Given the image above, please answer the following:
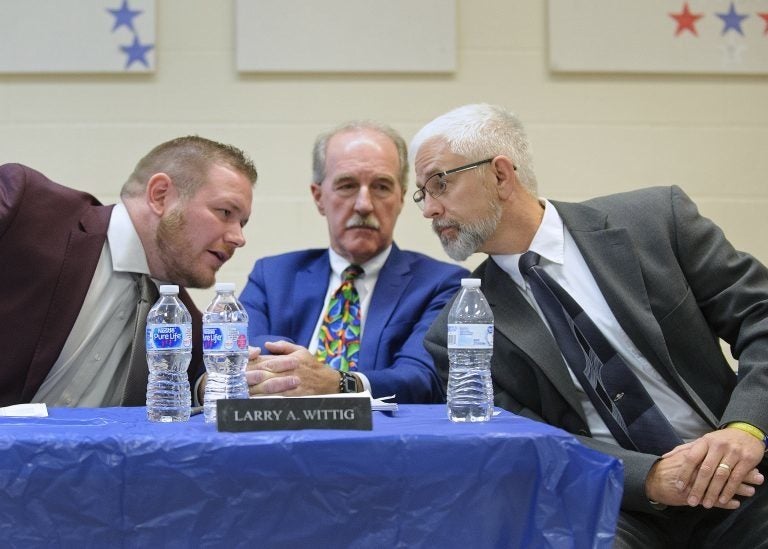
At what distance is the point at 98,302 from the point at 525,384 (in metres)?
1.20

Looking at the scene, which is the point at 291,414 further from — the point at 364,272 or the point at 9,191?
the point at 364,272

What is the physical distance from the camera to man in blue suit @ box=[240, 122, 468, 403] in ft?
9.97

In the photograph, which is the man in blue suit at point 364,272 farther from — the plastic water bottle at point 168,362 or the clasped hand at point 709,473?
the clasped hand at point 709,473

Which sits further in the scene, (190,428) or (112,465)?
(190,428)

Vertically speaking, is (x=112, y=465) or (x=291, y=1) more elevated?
(x=291, y=1)

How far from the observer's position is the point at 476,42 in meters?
3.90

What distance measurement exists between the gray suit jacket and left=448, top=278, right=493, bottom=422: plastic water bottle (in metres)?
0.22

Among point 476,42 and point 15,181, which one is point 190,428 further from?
point 476,42

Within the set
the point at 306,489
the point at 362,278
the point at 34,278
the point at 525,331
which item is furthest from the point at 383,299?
the point at 306,489

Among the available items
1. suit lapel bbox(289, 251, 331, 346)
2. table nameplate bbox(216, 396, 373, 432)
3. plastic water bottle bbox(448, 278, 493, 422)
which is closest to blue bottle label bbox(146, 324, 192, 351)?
table nameplate bbox(216, 396, 373, 432)

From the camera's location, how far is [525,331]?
7.76 ft

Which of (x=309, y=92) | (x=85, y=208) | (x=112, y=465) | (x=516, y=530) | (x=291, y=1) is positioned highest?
(x=291, y=1)

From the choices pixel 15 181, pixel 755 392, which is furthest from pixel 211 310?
pixel 755 392

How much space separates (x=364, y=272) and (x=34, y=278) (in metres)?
1.17
